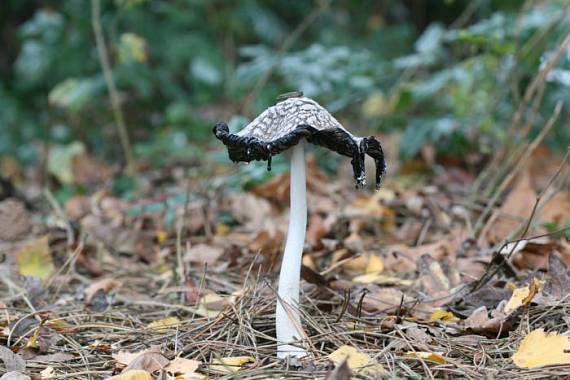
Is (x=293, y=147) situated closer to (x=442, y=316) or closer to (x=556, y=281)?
(x=442, y=316)

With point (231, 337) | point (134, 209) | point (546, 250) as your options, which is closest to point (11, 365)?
point (231, 337)

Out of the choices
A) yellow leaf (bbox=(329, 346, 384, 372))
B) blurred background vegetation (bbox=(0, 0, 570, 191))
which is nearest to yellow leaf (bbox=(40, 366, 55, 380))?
yellow leaf (bbox=(329, 346, 384, 372))

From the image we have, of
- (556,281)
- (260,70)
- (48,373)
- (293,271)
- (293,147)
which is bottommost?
(48,373)

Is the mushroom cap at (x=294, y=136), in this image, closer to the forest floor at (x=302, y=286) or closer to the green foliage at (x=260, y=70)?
the forest floor at (x=302, y=286)

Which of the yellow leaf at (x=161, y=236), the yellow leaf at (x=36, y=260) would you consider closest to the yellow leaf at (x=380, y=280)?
the yellow leaf at (x=161, y=236)

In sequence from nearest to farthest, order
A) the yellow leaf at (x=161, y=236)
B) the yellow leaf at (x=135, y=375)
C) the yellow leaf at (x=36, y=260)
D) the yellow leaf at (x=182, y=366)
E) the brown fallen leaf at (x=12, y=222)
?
the yellow leaf at (x=135, y=375) < the yellow leaf at (x=182, y=366) < the yellow leaf at (x=36, y=260) < the yellow leaf at (x=161, y=236) < the brown fallen leaf at (x=12, y=222)

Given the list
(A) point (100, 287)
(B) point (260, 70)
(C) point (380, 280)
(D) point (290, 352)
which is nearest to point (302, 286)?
(C) point (380, 280)

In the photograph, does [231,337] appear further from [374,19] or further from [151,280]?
[374,19]
